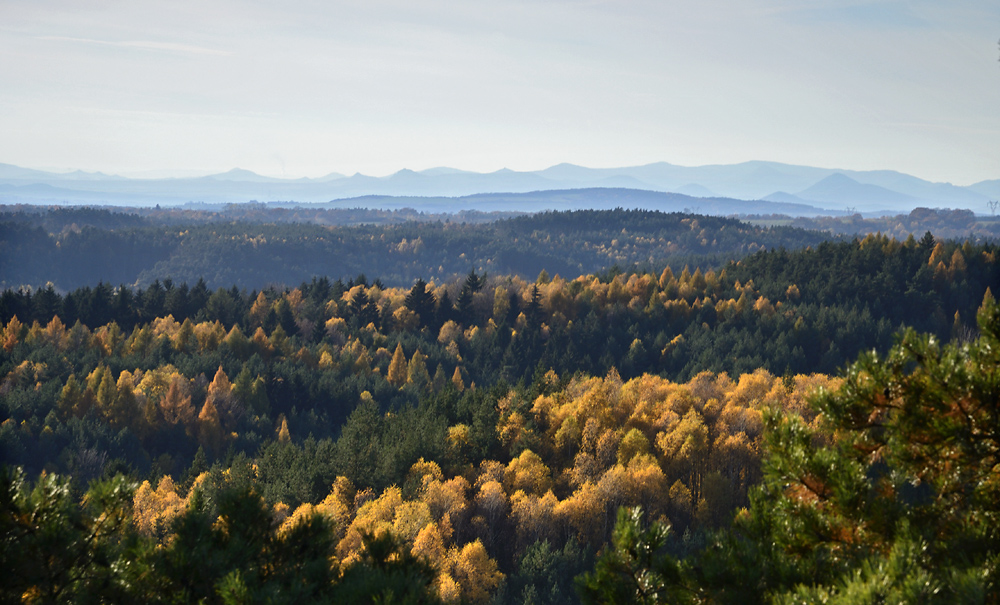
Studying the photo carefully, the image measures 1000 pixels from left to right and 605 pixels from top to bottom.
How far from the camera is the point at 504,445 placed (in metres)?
90.1

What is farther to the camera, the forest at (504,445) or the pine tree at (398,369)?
the pine tree at (398,369)

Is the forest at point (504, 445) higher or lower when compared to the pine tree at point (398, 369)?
higher

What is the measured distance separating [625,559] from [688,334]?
161651mm

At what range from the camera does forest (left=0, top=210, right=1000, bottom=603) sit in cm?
1294

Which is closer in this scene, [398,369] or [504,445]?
[504,445]

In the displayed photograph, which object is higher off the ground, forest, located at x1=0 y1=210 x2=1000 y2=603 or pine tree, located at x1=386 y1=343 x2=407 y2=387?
forest, located at x1=0 y1=210 x2=1000 y2=603

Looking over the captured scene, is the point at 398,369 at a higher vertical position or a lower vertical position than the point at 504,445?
lower

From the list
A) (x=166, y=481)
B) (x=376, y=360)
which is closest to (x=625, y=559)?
(x=166, y=481)

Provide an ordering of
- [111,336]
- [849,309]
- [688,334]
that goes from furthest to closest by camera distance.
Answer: [849,309]
[688,334]
[111,336]

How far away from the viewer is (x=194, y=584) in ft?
59.3

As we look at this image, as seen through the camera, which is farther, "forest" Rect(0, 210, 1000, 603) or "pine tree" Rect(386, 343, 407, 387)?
"pine tree" Rect(386, 343, 407, 387)

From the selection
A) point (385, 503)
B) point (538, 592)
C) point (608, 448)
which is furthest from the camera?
point (608, 448)

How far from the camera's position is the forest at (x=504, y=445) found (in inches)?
509

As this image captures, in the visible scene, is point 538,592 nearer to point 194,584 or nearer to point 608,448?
point 608,448
